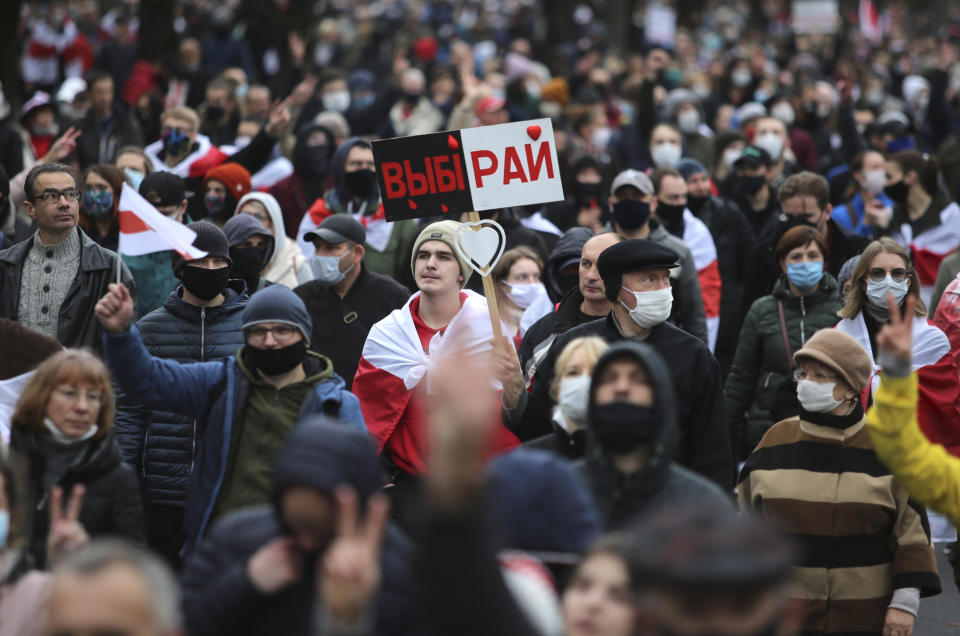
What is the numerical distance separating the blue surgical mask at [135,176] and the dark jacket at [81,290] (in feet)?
6.64

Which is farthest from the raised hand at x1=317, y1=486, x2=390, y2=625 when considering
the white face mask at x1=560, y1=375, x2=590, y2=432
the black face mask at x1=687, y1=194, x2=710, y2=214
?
the black face mask at x1=687, y1=194, x2=710, y2=214

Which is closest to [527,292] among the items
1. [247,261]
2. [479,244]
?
[479,244]

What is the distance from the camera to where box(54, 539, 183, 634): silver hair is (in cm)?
360

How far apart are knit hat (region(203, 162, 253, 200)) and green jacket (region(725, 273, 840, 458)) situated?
4.02 metres

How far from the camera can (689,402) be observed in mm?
6277

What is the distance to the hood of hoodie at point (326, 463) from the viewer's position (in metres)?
3.98

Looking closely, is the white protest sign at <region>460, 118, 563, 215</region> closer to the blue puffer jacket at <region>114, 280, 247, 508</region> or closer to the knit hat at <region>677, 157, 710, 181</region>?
the blue puffer jacket at <region>114, 280, 247, 508</region>

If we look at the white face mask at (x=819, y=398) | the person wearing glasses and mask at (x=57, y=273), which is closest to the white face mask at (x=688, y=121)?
the person wearing glasses and mask at (x=57, y=273)

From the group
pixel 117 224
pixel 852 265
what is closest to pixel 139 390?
pixel 117 224

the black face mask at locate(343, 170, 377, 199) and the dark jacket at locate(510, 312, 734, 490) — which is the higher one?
the black face mask at locate(343, 170, 377, 199)

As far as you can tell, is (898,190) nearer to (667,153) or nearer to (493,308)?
(667,153)

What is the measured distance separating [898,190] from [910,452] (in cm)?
749

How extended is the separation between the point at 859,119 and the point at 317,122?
6.92 m

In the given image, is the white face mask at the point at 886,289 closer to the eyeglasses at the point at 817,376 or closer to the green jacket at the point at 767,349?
the green jacket at the point at 767,349
